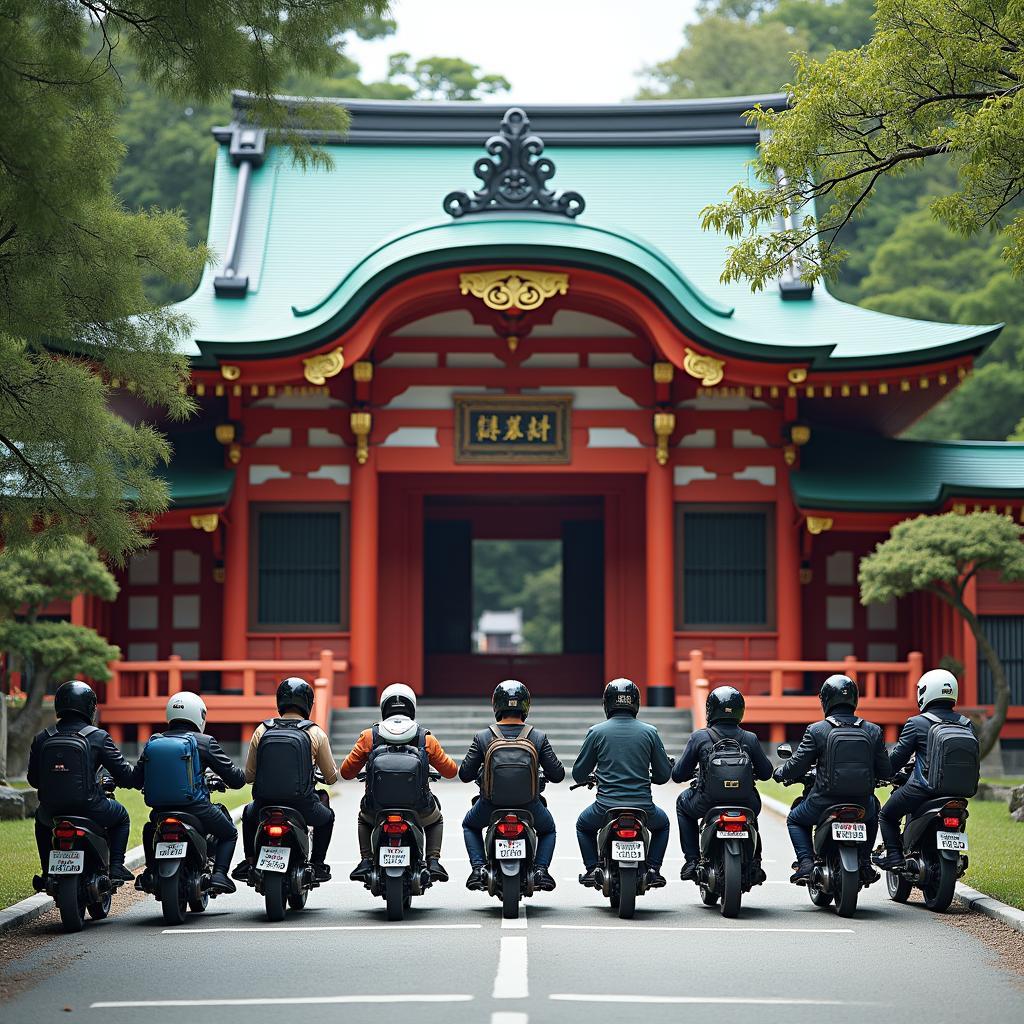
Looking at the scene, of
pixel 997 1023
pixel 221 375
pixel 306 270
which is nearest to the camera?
pixel 997 1023

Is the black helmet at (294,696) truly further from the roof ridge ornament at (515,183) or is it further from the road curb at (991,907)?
the roof ridge ornament at (515,183)

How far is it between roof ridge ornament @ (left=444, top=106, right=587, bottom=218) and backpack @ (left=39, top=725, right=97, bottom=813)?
1312 cm

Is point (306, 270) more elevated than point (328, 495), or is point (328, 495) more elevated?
point (306, 270)

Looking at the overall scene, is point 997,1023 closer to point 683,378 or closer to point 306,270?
point 683,378

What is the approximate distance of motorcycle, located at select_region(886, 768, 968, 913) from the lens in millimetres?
9562

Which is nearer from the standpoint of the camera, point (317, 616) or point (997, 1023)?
point (997, 1023)

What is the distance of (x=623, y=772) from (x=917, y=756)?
1871 mm

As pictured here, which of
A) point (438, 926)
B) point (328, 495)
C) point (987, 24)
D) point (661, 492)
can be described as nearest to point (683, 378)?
point (661, 492)

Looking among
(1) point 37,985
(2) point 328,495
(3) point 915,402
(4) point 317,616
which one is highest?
(3) point 915,402

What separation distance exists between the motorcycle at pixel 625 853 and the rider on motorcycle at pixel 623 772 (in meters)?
0.08

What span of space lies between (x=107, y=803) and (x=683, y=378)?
14.2 metres

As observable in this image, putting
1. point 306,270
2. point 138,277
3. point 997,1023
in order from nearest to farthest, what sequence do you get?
point 997,1023 < point 138,277 < point 306,270

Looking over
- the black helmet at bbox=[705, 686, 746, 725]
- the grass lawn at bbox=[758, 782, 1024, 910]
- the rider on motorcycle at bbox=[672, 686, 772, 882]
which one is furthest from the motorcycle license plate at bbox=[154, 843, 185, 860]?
the grass lawn at bbox=[758, 782, 1024, 910]

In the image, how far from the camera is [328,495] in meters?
22.1
